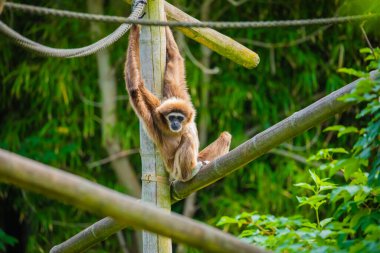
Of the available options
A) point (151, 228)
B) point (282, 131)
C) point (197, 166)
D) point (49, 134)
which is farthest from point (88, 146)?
point (151, 228)

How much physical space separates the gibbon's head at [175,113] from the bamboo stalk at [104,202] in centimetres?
293

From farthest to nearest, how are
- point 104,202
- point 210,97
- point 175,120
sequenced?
point 210,97, point 175,120, point 104,202

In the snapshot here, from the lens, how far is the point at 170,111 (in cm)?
562

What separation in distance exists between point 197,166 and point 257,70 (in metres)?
3.79

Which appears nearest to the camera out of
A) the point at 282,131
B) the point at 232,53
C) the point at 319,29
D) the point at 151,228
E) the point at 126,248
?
the point at 151,228

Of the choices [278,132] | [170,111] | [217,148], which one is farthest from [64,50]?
[217,148]

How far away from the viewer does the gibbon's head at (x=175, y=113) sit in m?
5.56

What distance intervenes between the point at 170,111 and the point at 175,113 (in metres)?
0.07

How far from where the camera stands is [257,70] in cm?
943

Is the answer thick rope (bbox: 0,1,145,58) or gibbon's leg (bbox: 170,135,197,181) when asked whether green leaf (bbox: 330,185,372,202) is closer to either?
thick rope (bbox: 0,1,145,58)

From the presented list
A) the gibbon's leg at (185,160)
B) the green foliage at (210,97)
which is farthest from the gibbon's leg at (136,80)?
the green foliage at (210,97)

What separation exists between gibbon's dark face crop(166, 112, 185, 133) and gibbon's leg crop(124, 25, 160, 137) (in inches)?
12.7

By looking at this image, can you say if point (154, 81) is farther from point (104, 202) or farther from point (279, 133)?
point (104, 202)

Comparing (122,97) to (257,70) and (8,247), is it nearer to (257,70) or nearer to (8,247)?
(257,70)
